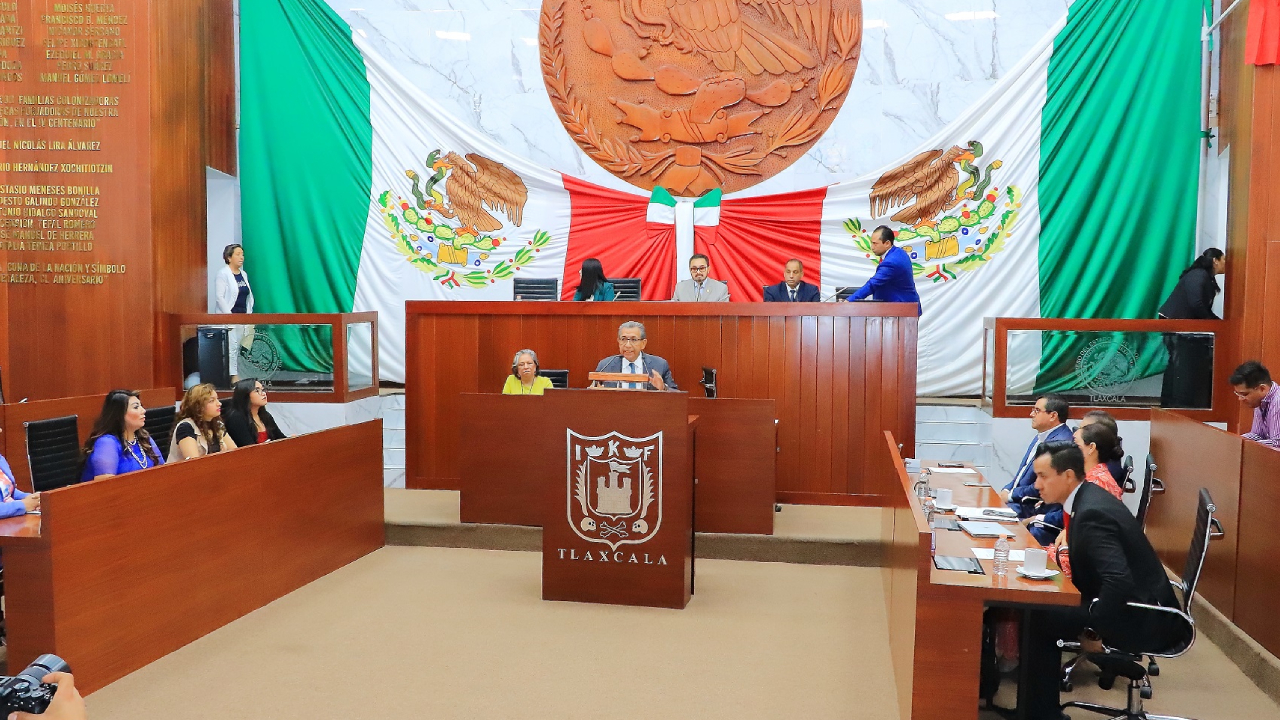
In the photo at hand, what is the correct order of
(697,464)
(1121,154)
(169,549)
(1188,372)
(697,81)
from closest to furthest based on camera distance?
(169,549) < (697,464) < (1188,372) < (1121,154) < (697,81)

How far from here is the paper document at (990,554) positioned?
3549 millimetres

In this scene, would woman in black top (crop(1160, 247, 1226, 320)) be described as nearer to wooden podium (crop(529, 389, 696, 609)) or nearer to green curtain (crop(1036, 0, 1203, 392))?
green curtain (crop(1036, 0, 1203, 392))

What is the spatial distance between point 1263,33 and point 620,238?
16.2 feet

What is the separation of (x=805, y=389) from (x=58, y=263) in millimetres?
5953

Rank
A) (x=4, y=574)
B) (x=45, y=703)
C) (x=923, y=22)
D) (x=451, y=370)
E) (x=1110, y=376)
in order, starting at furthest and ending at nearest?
(x=923, y=22), (x=451, y=370), (x=1110, y=376), (x=4, y=574), (x=45, y=703)

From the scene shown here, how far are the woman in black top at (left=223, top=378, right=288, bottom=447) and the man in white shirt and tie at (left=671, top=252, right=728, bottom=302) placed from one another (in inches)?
125

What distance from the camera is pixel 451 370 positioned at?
7.06m

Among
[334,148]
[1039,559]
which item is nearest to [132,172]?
[334,148]

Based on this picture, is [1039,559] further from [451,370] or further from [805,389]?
[451,370]

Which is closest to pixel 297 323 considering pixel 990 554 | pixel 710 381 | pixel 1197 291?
pixel 710 381

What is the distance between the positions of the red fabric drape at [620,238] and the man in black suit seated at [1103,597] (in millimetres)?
5622

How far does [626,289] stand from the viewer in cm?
748

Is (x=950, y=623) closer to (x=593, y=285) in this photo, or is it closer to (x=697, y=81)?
(x=593, y=285)

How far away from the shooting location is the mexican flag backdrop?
26.1 ft
